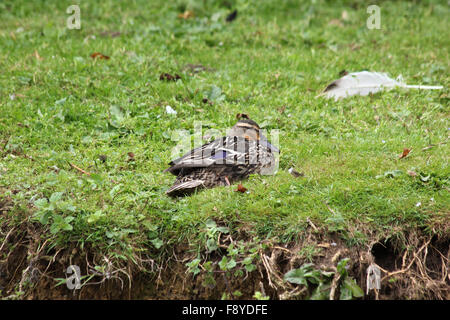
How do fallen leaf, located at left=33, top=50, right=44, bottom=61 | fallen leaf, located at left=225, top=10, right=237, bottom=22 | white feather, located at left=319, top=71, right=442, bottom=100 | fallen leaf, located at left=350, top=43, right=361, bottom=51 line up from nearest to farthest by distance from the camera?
white feather, located at left=319, top=71, right=442, bottom=100 → fallen leaf, located at left=33, top=50, right=44, bottom=61 → fallen leaf, located at left=350, top=43, right=361, bottom=51 → fallen leaf, located at left=225, top=10, right=237, bottom=22

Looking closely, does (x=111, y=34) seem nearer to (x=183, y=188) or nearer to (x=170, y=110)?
(x=170, y=110)

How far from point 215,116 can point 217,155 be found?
5.87 feet

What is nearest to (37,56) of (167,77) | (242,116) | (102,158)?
(167,77)

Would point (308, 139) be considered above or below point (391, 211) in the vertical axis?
above

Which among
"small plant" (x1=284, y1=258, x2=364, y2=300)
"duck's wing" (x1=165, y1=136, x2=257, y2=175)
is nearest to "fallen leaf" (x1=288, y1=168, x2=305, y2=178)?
"duck's wing" (x1=165, y1=136, x2=257, y2=175)

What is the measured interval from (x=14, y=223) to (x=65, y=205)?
577 mm

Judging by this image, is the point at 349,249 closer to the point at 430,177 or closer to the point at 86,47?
the point at 430,177

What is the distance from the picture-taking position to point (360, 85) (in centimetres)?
796

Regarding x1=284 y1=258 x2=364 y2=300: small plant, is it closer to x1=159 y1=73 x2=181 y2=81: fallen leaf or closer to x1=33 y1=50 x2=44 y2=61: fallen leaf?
x1=159 y1=73 x2=181 y2=81: fallen leaf

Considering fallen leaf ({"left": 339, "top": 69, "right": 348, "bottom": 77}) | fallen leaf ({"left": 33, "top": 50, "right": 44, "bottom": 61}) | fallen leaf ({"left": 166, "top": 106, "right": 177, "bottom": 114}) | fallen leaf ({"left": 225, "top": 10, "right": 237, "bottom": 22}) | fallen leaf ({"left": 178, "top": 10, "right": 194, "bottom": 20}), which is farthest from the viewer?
fallen leaf ({"left": 225, "top": 10, "right": 237, "bottom": 22})

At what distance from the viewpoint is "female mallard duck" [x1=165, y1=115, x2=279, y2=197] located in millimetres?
5559

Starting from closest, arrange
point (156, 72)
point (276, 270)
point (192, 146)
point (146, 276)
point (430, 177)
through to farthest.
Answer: point (276, 270) < point (146, 276) < point (430, 177) < point (192, 146) < point (156, 72)

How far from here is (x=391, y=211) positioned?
491 cm

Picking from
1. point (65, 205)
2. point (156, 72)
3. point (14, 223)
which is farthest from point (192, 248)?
point (156, 72)
